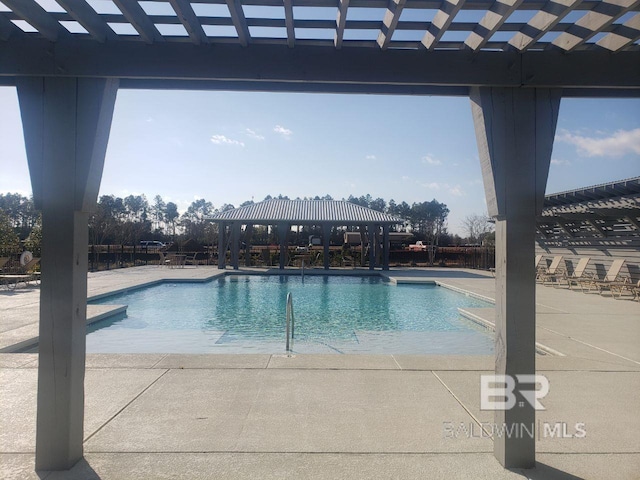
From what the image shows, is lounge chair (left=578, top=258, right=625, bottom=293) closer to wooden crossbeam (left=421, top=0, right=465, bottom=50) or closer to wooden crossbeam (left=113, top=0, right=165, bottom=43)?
wooden crossbeam (left=421, top=0, right=465, bottom=50)

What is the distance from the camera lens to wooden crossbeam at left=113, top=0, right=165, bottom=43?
268cm

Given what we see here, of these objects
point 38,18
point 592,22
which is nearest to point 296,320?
point 38,18

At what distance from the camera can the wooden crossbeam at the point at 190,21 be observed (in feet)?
8.64

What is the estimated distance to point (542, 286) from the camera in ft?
54.0

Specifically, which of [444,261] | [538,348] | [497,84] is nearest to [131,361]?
[497,84]

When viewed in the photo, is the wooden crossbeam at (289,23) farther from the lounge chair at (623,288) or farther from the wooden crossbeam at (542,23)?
the lounge chair at (623,288)

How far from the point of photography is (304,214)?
23250 mm

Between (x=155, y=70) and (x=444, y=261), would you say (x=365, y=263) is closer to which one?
(x=444, y=261)

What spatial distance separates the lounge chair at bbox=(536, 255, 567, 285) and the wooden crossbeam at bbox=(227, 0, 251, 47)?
17.1 m

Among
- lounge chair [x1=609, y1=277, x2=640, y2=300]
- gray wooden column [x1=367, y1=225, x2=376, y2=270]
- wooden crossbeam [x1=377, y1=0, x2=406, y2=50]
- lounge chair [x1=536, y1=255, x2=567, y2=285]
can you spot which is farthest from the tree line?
wooden crossbeam [x1=377, y1=0, x2=406, y2=50]

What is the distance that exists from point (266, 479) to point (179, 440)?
921 millimetres

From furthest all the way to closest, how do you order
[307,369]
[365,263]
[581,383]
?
[365,263] → [307,369] → [581,383]

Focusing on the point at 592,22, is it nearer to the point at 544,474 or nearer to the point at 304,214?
the point at 544,474

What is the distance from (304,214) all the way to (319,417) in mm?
19484
